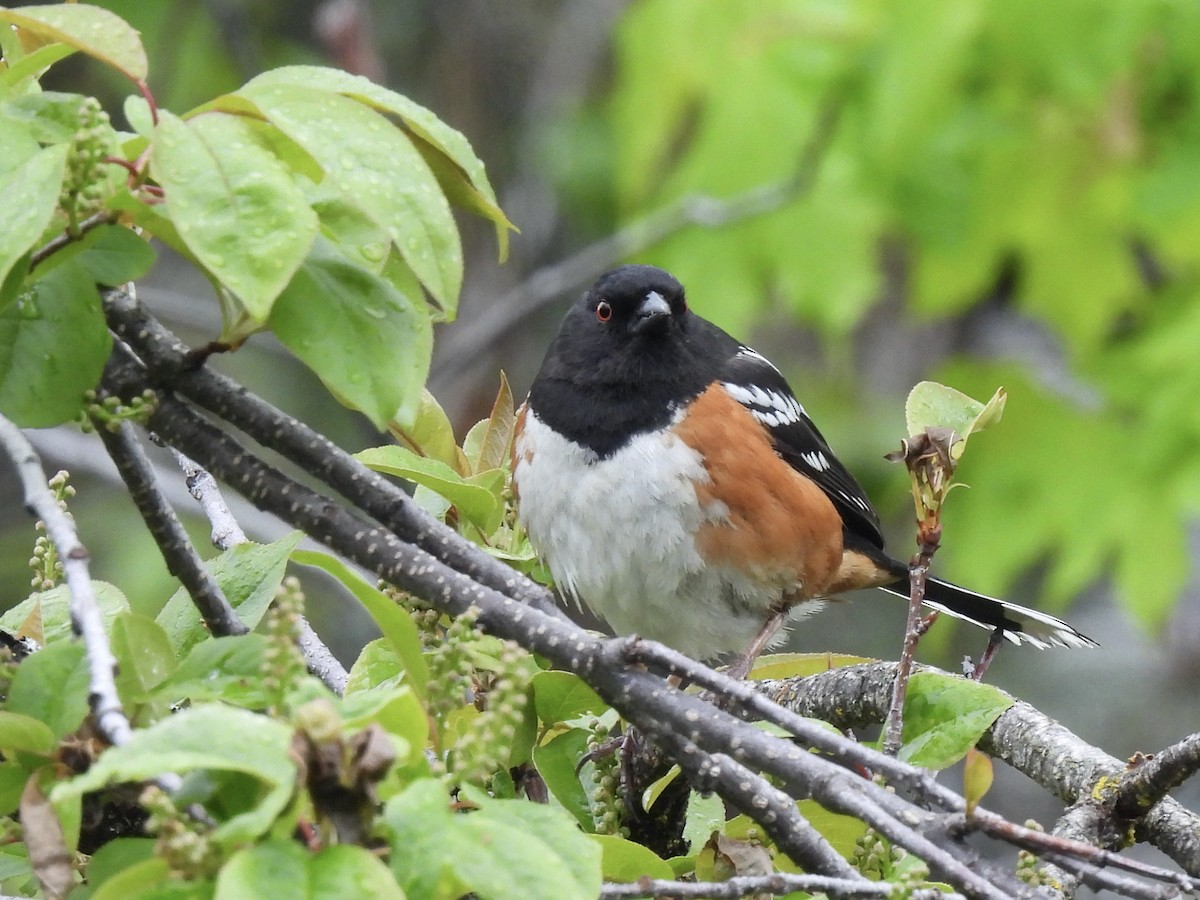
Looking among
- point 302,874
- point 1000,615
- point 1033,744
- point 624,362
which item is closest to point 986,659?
point 1033,744

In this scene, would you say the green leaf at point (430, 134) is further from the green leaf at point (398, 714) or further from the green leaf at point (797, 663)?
the green leaf at point (797, 663)

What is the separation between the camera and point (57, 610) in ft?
4.00

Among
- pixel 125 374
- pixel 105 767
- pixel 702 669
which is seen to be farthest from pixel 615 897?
pixel 125 374

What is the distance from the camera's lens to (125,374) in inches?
47.3

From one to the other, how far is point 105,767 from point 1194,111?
13.1 feet

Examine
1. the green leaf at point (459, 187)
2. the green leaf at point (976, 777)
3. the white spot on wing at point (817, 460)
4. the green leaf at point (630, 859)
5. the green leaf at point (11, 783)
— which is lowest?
the white spot on wing at point (817, 460)

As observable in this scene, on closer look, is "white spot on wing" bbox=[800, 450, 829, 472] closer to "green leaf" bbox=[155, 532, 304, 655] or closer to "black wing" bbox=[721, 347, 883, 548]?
"black wing" bbox=[721, 347, 883, 548]

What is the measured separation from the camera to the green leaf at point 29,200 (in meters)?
0.90

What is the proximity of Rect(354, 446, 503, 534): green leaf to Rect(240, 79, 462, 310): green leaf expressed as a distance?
1.45 ft

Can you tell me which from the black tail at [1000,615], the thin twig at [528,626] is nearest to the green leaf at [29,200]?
the thin twig at [528,626]

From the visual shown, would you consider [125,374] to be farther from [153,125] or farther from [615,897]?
[615,897]

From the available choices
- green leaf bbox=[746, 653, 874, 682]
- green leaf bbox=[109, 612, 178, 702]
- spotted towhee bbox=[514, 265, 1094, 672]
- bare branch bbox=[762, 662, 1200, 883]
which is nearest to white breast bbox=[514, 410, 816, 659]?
spotted towhee bbox=[514, 265, 1094, 672]

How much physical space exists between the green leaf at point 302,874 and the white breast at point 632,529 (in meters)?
1.68

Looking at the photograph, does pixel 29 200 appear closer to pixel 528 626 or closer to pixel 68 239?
pixel 68 239
